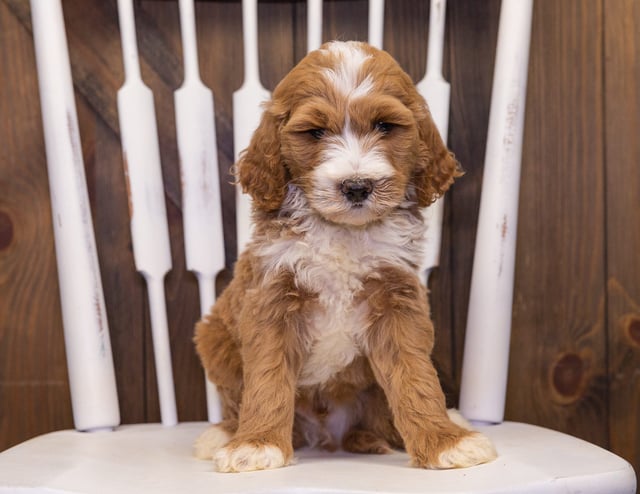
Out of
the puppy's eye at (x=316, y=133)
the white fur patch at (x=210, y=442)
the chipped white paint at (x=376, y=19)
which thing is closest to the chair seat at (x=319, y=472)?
the white fur patch at (x=210, y=442)

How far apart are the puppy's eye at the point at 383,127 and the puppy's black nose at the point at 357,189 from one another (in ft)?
0.28

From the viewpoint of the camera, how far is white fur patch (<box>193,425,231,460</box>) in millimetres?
1062

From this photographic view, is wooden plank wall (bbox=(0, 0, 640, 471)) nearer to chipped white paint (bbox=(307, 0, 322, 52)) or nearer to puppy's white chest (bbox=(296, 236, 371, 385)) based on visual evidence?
chipped white paint (bbox=(307, 0, 322, 52))

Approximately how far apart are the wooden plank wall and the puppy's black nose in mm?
560

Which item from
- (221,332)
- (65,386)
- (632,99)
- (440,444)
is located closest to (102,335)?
(221,332)

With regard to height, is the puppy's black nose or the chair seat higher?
the puppy's black nose

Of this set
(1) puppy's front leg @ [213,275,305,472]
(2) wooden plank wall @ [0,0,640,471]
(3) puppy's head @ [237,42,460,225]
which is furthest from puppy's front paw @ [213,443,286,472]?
(2) wooden plank wall @ [0,0,640,471]

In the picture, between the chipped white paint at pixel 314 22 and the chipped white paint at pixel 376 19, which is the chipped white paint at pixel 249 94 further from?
the chipped white paint at pixel 376 19

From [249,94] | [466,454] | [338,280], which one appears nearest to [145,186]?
[249,94]

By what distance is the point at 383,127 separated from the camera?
3.35 feet

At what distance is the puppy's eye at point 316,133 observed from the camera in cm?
101

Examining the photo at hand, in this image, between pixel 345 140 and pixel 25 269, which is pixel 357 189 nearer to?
pixel 345 140

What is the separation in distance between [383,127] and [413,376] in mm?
319

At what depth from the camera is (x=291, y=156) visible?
105cm
